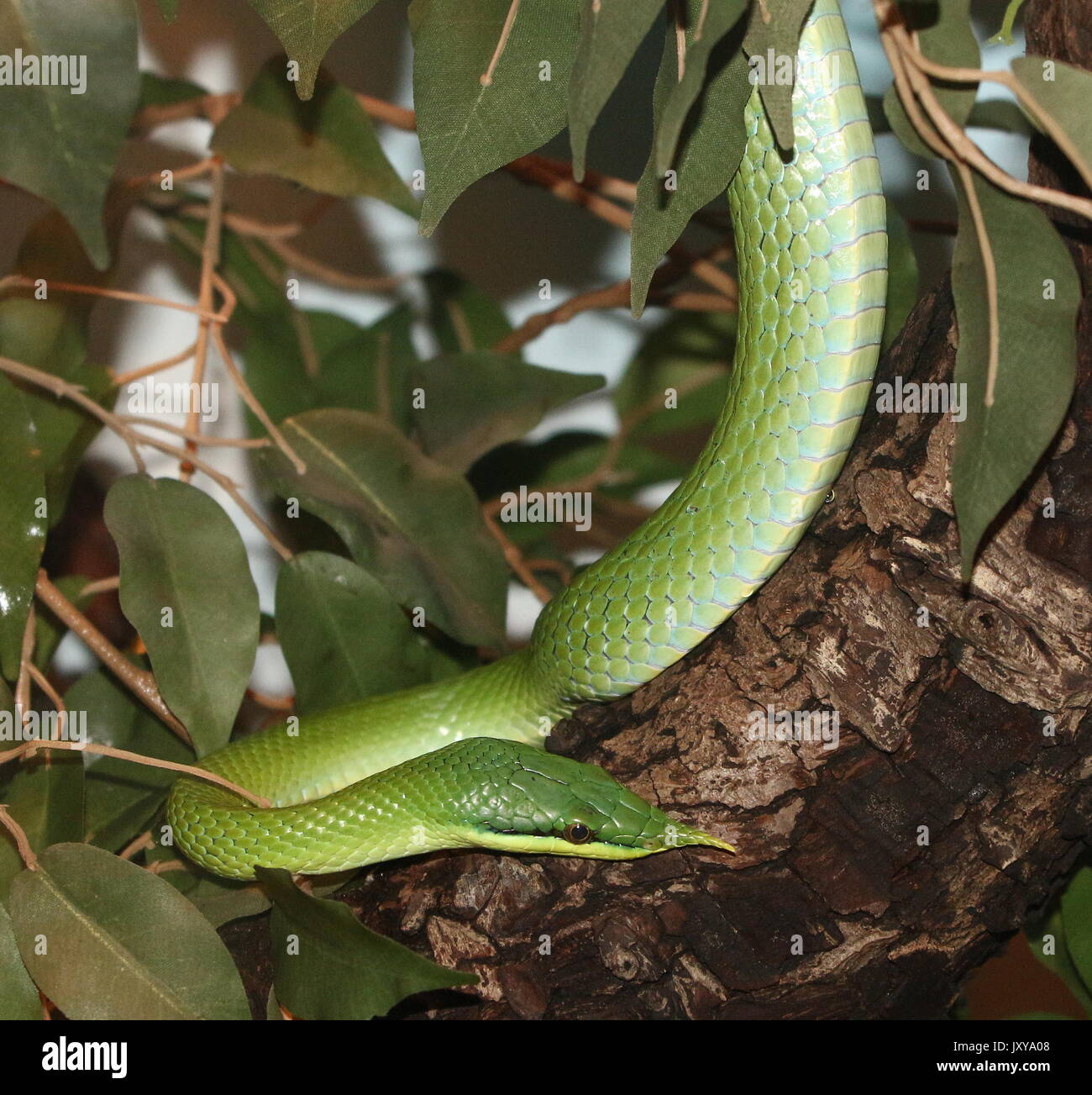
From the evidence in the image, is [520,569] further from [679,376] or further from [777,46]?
[777,46]

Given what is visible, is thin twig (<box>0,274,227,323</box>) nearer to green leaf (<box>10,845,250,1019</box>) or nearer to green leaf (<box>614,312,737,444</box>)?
green leaf (<box>10,845,250,1019</box>)

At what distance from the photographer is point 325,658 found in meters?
1.99

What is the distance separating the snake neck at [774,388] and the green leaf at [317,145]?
0.87 m

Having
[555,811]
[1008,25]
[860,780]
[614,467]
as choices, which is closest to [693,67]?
[1008,25]

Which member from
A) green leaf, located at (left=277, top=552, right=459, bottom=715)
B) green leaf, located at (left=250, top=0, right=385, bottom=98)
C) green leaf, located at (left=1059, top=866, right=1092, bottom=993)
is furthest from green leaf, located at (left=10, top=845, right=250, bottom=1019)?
green leaf, located at (left=1059, top=866, right=1092, bottom=993)

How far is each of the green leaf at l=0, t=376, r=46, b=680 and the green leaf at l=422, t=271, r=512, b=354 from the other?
134cm

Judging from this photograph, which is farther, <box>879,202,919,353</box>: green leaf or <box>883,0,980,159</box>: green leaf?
<box>879,202,919,353</box>: green leaf

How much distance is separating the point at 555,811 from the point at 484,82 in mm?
1082

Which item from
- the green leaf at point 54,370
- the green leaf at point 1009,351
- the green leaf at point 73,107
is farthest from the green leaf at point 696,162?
the green leaf at point 54,370

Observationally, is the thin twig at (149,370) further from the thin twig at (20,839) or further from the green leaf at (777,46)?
the green leaf at (777,46)

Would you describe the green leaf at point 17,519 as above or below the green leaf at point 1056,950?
above

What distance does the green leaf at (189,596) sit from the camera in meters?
1.70

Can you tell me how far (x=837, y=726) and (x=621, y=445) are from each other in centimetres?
142

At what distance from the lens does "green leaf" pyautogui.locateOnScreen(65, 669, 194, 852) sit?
74.5 inches
